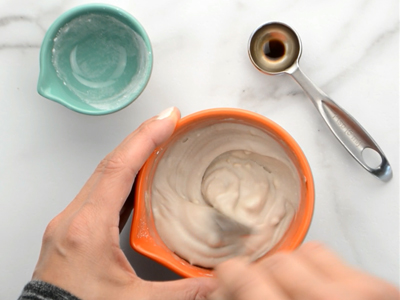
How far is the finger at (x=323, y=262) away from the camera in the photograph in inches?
21.0

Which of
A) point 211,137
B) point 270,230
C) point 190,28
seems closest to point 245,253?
point 270,230

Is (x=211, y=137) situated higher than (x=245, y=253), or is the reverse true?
(x=211, y=137)

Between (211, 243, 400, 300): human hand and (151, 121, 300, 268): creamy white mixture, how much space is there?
0.66 feet

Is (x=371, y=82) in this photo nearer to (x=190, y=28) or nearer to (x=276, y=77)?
(x=276, y=77)

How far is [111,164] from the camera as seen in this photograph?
747 mm

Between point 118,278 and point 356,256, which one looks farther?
point 356,256

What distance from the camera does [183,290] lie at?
0.70 meters

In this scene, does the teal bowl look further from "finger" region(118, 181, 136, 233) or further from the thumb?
the thumb

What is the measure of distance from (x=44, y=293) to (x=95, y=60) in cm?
52

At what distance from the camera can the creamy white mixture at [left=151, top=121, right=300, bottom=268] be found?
0.81 m

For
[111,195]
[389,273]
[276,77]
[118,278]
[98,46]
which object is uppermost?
[276,77]

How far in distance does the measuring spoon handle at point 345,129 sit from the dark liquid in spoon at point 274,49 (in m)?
0.07

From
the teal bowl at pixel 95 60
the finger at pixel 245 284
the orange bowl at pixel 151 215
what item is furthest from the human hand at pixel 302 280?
the teal bowl at pixel 95 60

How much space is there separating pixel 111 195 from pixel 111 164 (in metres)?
0.06
